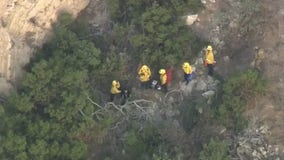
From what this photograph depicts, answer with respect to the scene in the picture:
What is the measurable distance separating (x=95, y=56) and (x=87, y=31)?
3.89 feet

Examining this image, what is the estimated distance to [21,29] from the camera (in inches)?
604

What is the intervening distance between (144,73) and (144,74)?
0.03 meters

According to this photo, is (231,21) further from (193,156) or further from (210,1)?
(193,156)

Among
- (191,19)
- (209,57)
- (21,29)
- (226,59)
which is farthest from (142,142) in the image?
(21,29)

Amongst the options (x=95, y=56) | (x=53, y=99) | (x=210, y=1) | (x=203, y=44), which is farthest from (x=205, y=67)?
(x=53, y=99)

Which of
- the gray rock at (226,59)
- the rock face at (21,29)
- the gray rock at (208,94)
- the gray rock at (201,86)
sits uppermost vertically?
the rock face at (21,29)

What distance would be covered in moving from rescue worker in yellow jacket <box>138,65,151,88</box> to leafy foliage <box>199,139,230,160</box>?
261 centimetres

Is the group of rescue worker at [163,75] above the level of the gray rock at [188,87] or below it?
above

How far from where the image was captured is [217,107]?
14531 millimetres

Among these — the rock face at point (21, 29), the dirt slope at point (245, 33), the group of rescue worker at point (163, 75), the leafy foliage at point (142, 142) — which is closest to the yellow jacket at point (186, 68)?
the group of rescue worker at point (163, 75)

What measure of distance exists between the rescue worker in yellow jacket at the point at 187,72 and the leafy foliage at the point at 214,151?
2.14 meters

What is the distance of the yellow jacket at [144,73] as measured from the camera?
15.2 metres

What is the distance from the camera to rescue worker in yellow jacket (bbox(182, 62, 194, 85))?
49.3 feet

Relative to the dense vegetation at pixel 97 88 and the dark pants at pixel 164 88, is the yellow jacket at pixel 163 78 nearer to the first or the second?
the dark pants at pixel 164 88
